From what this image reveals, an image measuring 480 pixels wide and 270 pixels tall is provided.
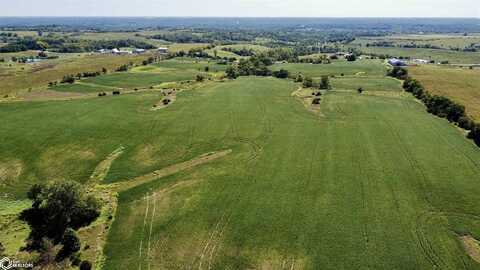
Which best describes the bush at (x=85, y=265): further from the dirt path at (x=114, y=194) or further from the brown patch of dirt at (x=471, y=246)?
the brown patch of dirt at (x=471, y=246)

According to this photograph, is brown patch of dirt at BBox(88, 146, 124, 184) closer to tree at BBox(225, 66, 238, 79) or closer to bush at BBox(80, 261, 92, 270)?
bush at BBox(80, 261, 92, 270)

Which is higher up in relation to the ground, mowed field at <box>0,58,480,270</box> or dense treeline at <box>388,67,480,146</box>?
dense treeline at <box>388,67,480,146</box>

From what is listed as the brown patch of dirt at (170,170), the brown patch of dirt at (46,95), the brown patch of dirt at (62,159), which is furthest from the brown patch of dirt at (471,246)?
the brown patch of dirt at (46,95)

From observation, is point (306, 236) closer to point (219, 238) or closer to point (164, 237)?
point (219, 238)

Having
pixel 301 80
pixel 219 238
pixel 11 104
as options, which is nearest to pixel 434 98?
pixel 301 80

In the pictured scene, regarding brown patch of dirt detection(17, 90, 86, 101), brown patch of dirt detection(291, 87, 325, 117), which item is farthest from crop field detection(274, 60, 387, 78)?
brown patch of dirt detection(17, 90, 86, 101)

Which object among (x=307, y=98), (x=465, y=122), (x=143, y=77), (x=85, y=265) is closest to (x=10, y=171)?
(x=85, y=265)
